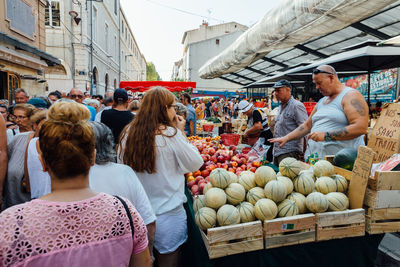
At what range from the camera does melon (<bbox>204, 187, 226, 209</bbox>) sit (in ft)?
6.86

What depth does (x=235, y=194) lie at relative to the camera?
7.20 feet

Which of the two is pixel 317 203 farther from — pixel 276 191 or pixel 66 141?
pixel 66 141

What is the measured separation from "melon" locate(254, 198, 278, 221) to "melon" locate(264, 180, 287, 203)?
2.9 inches

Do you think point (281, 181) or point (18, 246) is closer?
point (18, 246)

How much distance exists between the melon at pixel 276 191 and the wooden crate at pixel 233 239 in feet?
0.94

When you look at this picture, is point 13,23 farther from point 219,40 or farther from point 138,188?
point 219,40

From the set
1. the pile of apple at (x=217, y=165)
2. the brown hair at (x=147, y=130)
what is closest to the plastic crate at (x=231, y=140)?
the pile of apple at (x=217, y=165)

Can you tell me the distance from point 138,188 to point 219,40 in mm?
36850

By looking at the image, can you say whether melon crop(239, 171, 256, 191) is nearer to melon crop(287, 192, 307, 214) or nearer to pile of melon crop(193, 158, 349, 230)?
pile of melon crop(193, 158, 349, 230)

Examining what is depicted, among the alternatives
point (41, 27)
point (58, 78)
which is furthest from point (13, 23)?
point (58, 78)

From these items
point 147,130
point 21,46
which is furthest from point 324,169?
point 21,46

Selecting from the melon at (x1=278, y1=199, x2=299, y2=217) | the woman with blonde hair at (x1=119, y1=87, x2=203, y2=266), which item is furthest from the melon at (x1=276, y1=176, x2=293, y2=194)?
the woman with blonde hair at (x1=119, y1=87, x2=203, y2=266)

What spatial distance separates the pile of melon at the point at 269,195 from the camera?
198 cm

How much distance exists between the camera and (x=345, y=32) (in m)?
8.25
